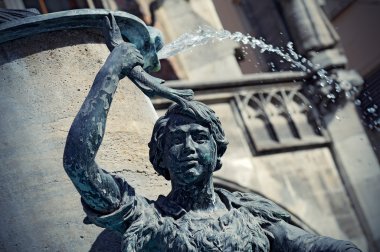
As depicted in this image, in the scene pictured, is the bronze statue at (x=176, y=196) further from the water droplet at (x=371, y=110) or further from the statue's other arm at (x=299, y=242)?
the water droplet at (x=371, y=110)

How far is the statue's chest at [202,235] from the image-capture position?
4.67m

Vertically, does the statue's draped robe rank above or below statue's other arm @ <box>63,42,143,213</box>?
below

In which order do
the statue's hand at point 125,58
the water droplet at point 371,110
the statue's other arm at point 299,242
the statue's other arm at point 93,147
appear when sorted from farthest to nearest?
1. the water droplet at point 371,110
2. the statue's hand at point 125,58
3. the statue's other arm at point 299,242
4. the statue's other arm at point 93,147

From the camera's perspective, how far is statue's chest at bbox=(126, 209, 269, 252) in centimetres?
467

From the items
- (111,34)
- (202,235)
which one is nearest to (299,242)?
(202,235)

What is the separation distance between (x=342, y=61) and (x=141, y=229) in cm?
1182

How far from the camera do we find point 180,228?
4.71 meters

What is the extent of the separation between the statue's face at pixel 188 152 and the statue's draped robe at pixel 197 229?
13 centimetres

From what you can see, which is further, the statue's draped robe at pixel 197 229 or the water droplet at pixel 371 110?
the water droplet at pixel 371 110

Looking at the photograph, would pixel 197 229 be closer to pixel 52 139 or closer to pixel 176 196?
pixel 176 196

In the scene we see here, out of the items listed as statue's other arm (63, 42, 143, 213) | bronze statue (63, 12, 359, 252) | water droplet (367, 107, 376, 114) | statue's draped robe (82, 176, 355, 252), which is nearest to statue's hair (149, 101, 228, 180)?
bronze statue (63, 12, 359, 252)

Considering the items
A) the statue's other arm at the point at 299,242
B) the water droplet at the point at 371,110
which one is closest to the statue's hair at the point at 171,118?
the statue's other arm at the point at 299,242

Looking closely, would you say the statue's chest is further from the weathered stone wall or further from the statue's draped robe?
the weathered stone wall

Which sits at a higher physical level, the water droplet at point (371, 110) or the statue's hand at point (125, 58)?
the water droplet at point (371, 110)
